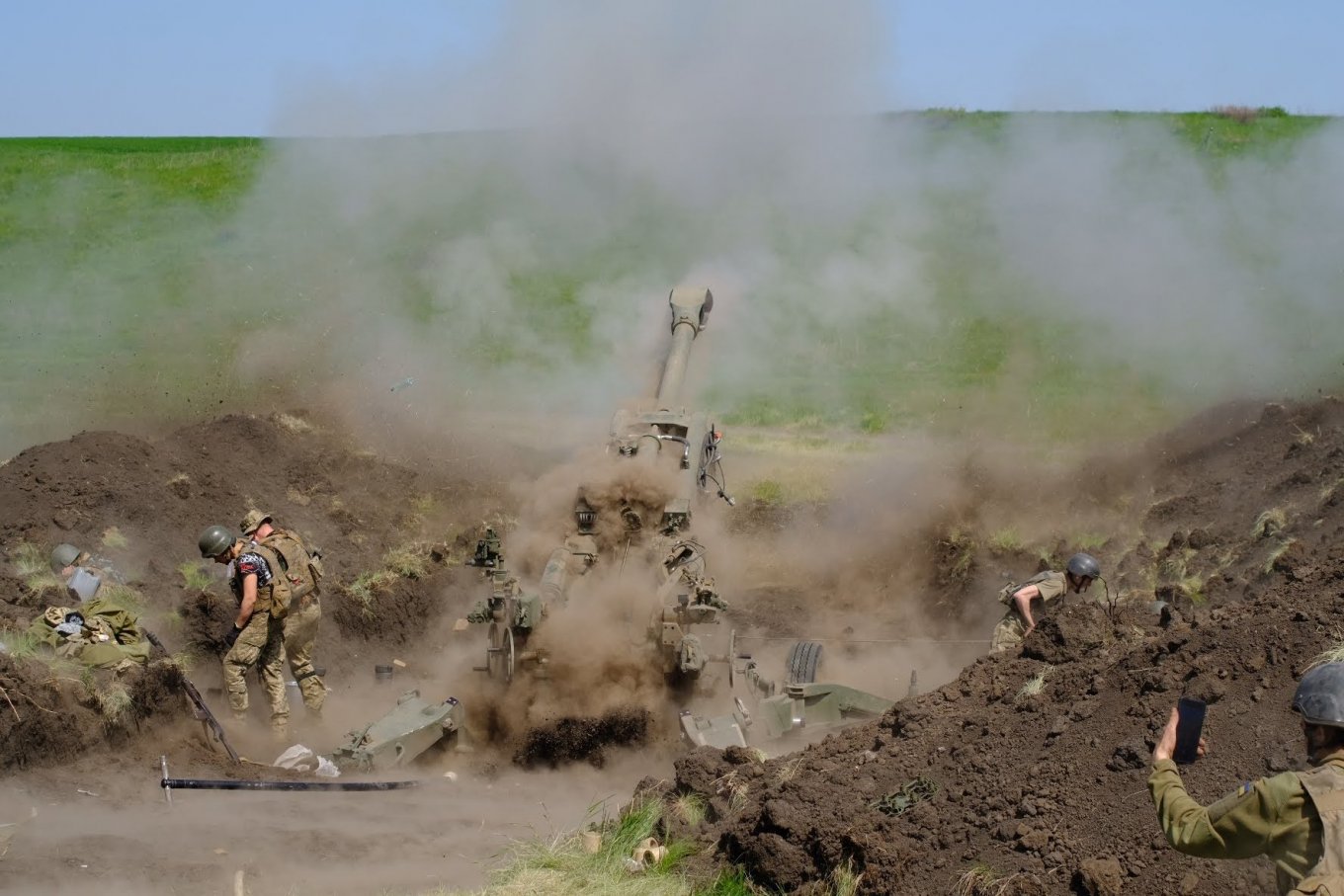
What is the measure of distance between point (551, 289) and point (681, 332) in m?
8.84

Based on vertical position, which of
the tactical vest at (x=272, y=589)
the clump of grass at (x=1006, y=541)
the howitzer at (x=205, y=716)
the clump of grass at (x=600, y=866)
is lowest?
the clump of grass at (x=600, y=866)

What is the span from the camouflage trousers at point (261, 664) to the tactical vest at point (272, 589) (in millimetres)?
83

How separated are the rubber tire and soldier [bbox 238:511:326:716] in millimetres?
3910

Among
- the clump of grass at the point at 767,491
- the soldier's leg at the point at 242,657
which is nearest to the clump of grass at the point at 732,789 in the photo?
the soldier's leg at the point at 242,657

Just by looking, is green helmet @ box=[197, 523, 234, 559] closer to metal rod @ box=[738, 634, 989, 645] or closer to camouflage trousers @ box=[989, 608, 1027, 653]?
metal rod @ box=[738, 634, 989, 645]

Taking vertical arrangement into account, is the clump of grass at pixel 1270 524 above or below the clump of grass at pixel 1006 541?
below

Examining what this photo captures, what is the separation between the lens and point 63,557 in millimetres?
12656

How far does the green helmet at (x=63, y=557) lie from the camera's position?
1263 cm

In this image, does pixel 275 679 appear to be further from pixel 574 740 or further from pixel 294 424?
pixel 294 424

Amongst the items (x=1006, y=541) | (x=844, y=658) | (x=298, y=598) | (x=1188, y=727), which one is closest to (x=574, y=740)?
(x=298, y=598)

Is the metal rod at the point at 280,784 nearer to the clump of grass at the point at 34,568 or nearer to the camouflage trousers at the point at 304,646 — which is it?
the camouflage trousers at the point at 304,646

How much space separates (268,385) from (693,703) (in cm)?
1214

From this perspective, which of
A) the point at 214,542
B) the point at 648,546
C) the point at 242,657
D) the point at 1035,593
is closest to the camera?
the point at 1035,593

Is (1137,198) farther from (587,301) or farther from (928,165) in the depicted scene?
(587,301)
